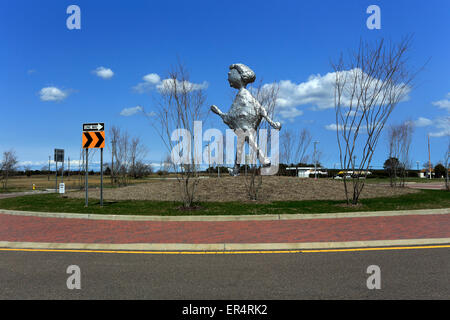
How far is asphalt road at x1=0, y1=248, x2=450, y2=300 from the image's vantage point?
420 centimetres

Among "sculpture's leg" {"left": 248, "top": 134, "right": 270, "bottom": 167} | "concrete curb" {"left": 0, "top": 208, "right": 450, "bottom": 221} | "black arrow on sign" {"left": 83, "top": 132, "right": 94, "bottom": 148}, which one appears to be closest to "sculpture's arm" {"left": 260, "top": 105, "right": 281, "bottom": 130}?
"sculpture's leg" {"left": 248, "top": 134, "right": 270, "bottom": 167}

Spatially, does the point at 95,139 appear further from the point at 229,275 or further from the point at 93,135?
the point at 229,275

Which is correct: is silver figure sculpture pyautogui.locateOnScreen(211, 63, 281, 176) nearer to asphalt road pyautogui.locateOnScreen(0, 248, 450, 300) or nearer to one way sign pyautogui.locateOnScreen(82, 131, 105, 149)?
one way sign pyautogui.locateOnScreen(82, 131, 105, 149)

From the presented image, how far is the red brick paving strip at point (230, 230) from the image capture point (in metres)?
7.50

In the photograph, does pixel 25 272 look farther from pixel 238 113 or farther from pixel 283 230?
pixel 238 113

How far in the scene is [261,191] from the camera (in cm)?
1595

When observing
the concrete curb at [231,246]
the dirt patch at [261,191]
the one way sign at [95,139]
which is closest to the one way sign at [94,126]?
the one way sign at [95,139]

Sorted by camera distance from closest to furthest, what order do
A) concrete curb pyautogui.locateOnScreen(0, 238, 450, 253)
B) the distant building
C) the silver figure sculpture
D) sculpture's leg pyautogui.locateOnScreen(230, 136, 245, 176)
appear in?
1. concrete curb pyautogui.locateOnScreen(0, 238, 450, 253)
2. the silver figure sculpture
3. sculpture's leg pyautogui.locateOnScreen(230, 136, 245, 176)
4. the distant building

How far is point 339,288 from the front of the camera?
171 inches

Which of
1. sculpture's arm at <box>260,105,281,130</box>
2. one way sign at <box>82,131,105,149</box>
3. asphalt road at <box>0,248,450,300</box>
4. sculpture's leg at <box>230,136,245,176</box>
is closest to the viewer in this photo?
asphalt road at <box>0,248,450,300</box>

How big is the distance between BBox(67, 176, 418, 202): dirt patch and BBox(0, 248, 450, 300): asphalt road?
8.41 m
